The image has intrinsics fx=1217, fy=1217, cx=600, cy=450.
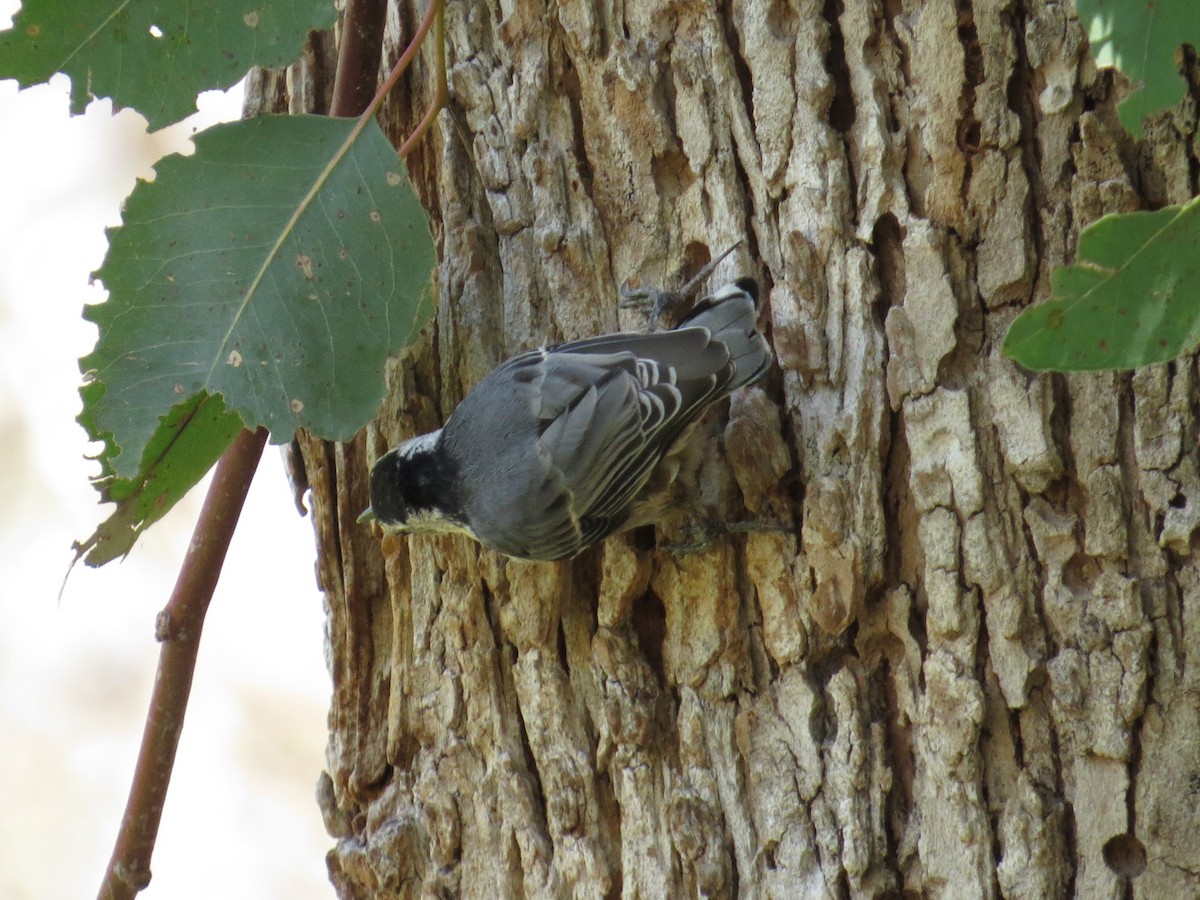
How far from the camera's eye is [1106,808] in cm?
161

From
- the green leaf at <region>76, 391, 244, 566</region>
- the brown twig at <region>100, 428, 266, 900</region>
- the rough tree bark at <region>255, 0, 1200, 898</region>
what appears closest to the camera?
the rough tree bark at <region>255, 0, 1200, 898</region>

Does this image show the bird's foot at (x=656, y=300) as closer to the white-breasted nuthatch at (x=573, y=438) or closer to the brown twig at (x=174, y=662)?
the white-breasted nuthatch at (x=573, y=438)

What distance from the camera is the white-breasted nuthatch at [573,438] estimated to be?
200 cm

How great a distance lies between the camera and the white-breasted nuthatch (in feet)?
6.56

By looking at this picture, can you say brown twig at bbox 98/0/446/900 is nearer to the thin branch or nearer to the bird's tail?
the thin branch

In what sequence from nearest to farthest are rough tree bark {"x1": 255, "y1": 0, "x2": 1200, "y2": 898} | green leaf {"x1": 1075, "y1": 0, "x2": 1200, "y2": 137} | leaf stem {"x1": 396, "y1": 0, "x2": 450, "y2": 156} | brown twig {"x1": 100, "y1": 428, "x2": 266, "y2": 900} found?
green leaf {"x1": 1075, "y1": 0, "x2": 1200, "y2": 137}, rough tree bark {"x1": 255, "y1": 0, "x2": 1200, "y2": 898}, leaf stem {"x1": 396, "y1": 0, "x2": 450, "y2": 156}, brown twig {"x1": 100, "y1": 428, "x2": 266, "y2": 900}

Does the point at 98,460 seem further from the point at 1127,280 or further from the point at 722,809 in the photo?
the point at 1127,280

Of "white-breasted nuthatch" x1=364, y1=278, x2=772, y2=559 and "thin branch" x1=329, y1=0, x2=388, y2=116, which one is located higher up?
"thin branch" x1=329, y1=0, x2=388, y2=116

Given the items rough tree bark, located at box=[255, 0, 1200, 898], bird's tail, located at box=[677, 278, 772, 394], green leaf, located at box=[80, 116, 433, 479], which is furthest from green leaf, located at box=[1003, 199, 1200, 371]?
green leaf, located at box=[80, 116, 433, 479]

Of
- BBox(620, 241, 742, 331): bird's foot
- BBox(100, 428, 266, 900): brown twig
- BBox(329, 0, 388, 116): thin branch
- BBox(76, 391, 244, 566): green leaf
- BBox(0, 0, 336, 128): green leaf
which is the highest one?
BBox(329, 0, 388, 116): thin branch

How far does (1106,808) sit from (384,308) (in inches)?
48.9

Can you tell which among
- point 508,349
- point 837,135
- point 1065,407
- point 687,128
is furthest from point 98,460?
point 1065,407

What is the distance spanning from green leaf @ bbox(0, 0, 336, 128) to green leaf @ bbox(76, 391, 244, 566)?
0.47 metres

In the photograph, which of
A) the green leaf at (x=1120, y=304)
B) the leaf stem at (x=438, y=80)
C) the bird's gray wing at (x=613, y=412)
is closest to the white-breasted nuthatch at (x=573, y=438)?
the bird's gray wing at (x=613, y=412)
